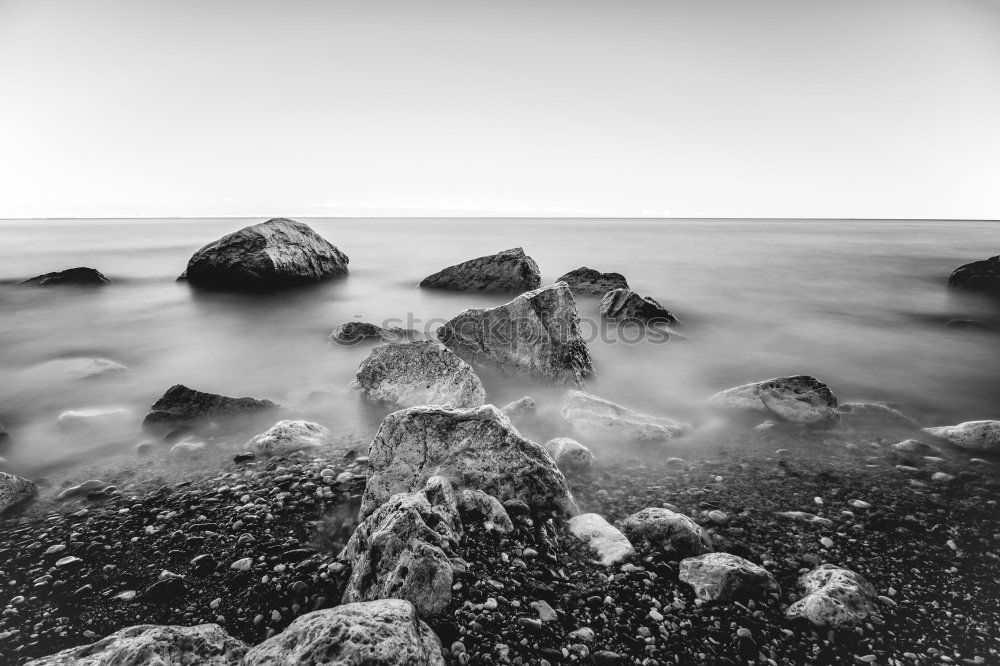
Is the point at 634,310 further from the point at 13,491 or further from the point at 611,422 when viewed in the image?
the point at 13,491

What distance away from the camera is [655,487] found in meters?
3.96

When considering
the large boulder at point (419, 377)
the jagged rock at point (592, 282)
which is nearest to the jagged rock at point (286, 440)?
the large boulder at point (419, 377)

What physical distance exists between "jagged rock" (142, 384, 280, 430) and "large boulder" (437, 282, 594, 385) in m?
2.80

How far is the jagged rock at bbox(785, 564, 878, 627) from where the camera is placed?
259 centimetres

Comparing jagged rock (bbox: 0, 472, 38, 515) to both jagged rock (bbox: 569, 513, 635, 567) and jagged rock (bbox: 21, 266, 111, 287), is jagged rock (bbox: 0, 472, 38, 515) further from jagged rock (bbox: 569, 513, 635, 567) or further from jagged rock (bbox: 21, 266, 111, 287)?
jagged rock (bbox: 21, 266, 111, 287)

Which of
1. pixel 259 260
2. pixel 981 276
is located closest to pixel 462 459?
pixel 259 260

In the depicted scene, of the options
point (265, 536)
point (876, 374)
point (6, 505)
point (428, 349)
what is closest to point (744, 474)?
point (428, 349)

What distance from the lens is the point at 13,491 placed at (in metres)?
3.61

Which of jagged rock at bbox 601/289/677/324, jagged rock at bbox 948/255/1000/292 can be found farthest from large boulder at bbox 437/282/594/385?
jagged rock at bbox 948/255/1000/292

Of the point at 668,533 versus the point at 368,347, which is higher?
the point at 368,347

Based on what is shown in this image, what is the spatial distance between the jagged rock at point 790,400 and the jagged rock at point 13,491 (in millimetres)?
6842

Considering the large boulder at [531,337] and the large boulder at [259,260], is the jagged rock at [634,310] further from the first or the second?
the large boulder at [259,260]

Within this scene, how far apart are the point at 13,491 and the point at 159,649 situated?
2758 millimetres

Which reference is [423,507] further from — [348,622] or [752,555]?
[752,555]
